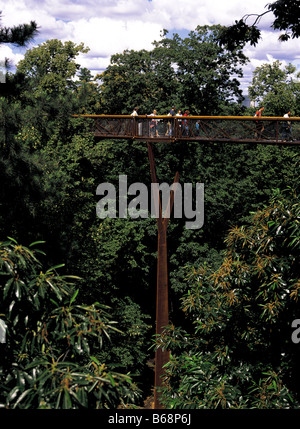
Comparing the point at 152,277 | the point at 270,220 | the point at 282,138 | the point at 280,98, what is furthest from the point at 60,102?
the point at 280,98

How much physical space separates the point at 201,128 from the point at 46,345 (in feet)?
35.7

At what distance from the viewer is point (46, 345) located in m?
4.04

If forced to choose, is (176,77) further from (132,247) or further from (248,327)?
(248,327)

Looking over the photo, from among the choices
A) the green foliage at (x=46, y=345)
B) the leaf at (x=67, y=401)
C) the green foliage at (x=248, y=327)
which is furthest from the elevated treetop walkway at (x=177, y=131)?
the leaf at (x=67, y=401)

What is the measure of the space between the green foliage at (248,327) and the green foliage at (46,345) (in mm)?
1828

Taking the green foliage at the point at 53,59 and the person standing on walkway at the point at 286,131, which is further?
the green foliage at the point at 53,59

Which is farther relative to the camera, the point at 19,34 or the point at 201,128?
the point at 201,128

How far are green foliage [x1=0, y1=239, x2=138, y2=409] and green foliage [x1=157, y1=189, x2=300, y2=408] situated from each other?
1.83 m

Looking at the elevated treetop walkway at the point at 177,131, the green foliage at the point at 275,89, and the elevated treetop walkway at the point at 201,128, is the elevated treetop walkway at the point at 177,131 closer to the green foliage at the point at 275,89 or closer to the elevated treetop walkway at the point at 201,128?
the elevated treetop walkway at the point at 201,128

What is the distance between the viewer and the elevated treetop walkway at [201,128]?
43.5 ft

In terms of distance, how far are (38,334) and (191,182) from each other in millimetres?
16868

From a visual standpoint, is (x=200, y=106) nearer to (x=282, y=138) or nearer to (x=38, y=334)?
(x=282, y=138)

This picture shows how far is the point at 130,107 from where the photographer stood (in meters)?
20.9

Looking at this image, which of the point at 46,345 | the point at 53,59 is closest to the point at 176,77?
the point at 53,59
